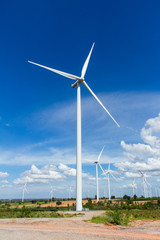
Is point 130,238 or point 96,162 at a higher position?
point 96,162

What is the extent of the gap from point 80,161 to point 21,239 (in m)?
24.8

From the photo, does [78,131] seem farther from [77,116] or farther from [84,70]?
[84,70]

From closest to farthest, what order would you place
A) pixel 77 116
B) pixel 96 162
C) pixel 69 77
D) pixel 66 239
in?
pixel 66 239 < pixel 77 116 < pixel 69 77 < pixel 96 162

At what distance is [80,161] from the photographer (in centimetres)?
3831

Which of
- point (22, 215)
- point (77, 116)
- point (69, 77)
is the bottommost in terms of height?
point (22, 215)

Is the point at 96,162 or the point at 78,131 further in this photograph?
the point at 96,162

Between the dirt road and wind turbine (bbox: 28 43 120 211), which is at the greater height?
wind turbine (bbox: 28 43 120 211)

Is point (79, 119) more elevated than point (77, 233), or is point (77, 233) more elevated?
point (79, 119)

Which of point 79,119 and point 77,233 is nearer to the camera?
point 77,233

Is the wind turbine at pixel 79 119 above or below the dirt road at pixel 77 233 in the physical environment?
above

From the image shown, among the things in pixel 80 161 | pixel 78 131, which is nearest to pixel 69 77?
pixel 78 131

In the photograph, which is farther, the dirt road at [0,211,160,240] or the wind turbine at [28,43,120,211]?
the wind turbine at [28,43,120,211]

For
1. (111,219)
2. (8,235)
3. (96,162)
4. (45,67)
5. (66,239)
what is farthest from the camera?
(96,162)

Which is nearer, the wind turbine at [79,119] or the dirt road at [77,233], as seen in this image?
the dirt road at [77,233]
